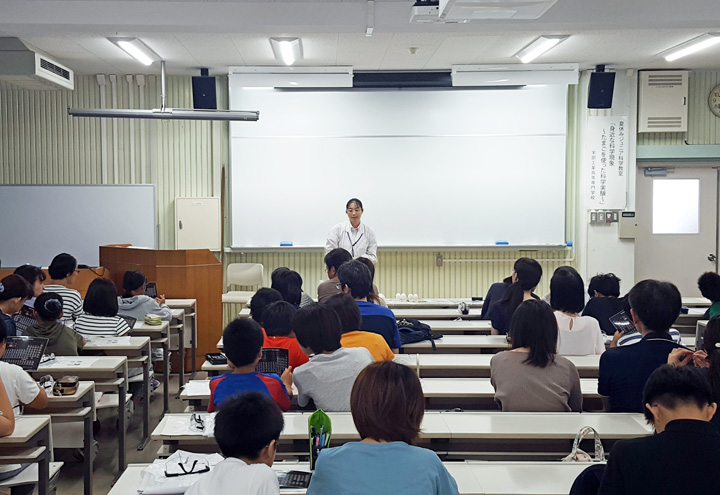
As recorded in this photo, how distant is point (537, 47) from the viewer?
7.18 m

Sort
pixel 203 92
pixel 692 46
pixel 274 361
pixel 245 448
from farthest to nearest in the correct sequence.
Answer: pixel 203 92 < pixel 692 46 < pixel 274 361 < pixel 245 448

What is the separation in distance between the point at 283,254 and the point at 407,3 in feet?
12.4

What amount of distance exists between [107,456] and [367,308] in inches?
83.7

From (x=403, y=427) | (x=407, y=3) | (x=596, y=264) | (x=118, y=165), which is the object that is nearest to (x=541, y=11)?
(x=407, y=3)

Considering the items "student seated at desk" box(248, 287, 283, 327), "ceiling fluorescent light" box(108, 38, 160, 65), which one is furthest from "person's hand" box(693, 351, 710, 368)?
"ceiling fluorescent light" box(108, 38, 160, 65)

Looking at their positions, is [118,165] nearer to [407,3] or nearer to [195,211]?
[195,211]

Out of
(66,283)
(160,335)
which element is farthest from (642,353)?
(66,283)

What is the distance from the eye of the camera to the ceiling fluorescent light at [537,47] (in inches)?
269

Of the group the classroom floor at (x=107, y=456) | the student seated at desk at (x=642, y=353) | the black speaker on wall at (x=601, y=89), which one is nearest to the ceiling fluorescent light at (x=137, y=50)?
the classroom floor at (x=107, y=456)

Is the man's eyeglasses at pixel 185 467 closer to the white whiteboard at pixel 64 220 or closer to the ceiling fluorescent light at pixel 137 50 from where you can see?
the ceiling fluorescent light at pixel 137 50

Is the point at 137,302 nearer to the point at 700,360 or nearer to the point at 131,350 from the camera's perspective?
the point at 131,350

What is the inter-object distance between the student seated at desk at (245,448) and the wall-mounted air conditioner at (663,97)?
782 centimetres

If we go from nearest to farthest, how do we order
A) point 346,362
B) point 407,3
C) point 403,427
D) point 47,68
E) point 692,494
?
point 692,494
point 403,427
point 346,362
point 407,3
point 47,68

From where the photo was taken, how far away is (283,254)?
8688mm
